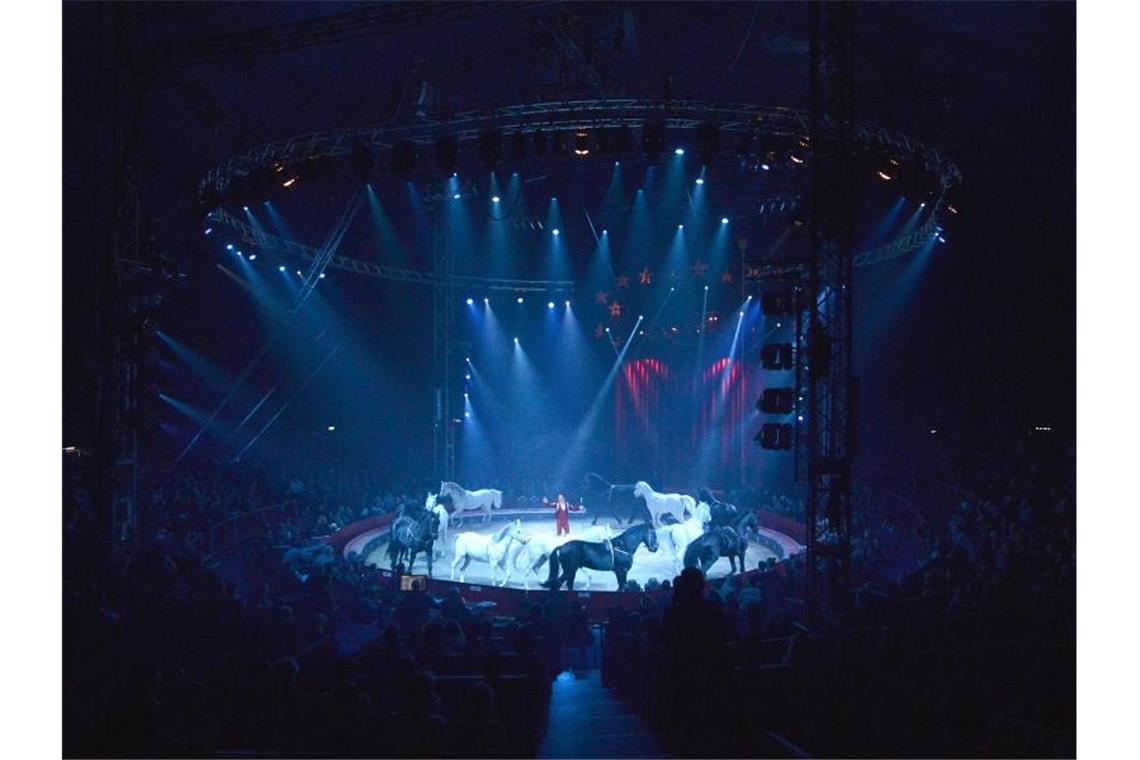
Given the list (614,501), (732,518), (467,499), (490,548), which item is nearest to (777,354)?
(490,548)

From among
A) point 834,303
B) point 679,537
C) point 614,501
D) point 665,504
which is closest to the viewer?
point 834,303

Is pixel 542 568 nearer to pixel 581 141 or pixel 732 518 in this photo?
pixel 732 518

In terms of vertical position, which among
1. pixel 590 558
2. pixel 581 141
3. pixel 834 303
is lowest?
pixel 590 558

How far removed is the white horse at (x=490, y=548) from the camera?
33.2ft

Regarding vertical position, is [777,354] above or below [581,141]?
below

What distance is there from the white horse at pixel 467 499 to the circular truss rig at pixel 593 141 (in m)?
6.21

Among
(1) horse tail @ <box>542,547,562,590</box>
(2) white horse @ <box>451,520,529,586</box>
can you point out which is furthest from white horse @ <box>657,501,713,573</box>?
(1) horse tail @ <box>542,547,562,590</box>

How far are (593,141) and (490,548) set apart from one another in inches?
230

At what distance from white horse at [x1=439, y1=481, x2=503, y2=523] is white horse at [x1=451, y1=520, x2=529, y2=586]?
318 centimetres

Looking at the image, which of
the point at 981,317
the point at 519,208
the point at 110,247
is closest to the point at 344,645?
the point at 110,247

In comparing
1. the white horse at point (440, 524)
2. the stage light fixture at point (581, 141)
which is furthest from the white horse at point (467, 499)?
the stage light fixture at point (581, 141)

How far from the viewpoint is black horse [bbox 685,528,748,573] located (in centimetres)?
1002

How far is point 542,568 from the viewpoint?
10.8 meters

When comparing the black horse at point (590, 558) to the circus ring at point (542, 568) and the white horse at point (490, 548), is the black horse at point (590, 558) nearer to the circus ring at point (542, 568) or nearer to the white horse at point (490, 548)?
the circus ring at point (542, 568)
